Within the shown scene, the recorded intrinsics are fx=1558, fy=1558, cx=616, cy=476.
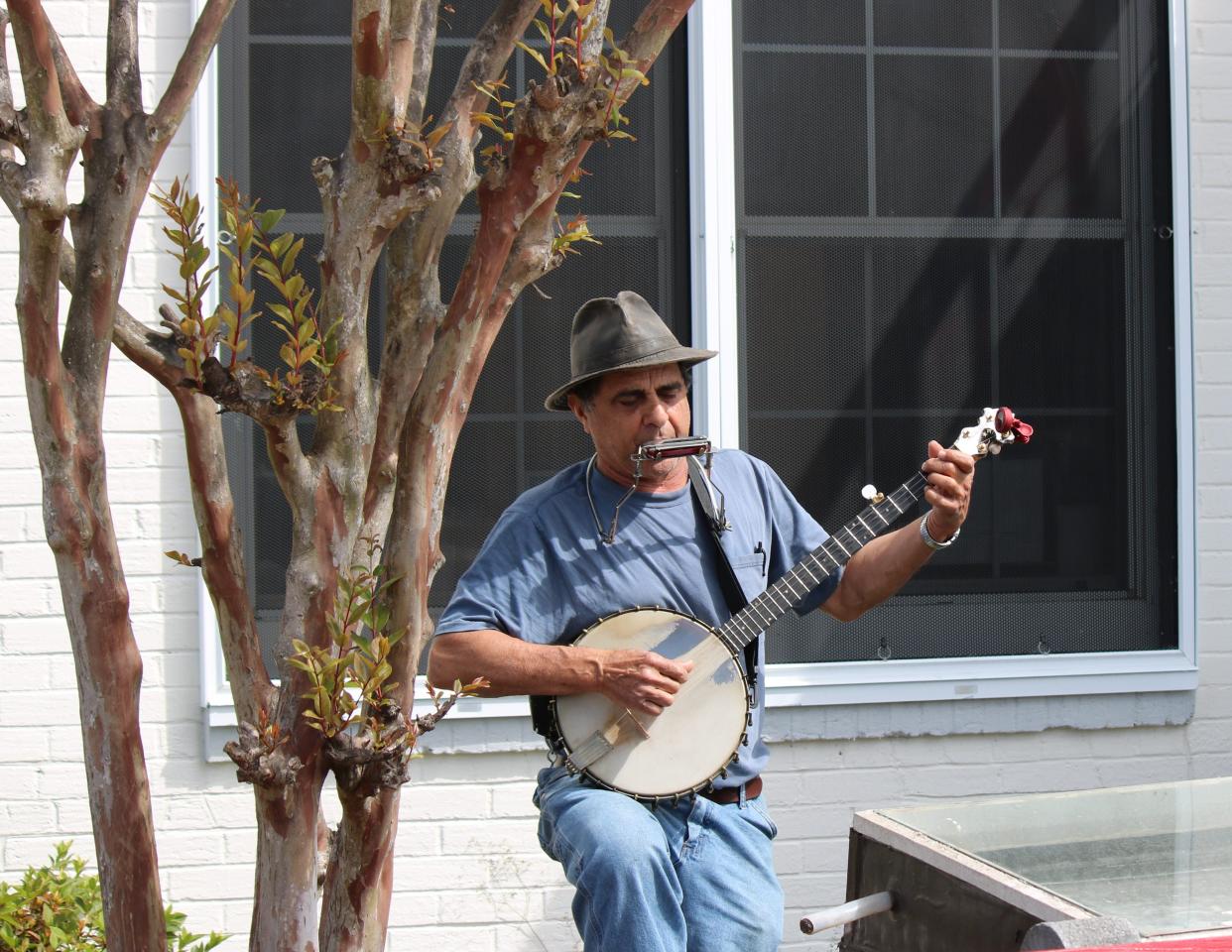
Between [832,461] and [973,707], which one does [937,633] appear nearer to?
[973,707]

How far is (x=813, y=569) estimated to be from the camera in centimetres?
285

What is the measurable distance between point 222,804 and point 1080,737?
2.23 meters

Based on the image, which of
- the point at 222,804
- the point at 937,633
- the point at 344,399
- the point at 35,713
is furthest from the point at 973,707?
the point at 344,399

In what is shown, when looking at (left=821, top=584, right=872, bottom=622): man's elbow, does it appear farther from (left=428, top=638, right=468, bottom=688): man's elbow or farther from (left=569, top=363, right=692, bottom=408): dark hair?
(left=428, top=638, right=468, bottom=688): man's elbow

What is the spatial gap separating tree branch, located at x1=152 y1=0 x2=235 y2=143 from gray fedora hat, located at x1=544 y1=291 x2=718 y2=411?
105 centimetres

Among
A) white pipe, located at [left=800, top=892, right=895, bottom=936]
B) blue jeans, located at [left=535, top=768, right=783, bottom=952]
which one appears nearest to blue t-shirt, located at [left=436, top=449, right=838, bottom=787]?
blue jeans, located at [left=535, top=768, right=783, bottom=952]

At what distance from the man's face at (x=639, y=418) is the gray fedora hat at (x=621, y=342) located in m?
0.04

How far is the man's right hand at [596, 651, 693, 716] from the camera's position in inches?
105

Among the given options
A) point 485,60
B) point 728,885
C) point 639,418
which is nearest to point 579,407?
point 639,418

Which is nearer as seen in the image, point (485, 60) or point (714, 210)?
point (485, 60)

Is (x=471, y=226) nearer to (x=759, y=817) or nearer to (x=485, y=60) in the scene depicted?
(x=759, y=817)

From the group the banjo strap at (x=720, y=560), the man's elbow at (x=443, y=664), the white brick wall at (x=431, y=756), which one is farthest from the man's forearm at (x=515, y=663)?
the white brick wall at (x=431, y=756)

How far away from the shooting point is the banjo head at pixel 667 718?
106 inches

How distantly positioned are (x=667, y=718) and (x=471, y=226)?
5.64ft
